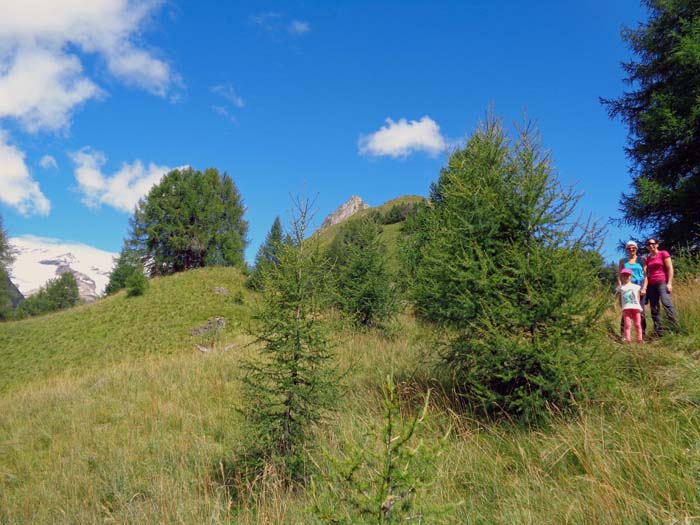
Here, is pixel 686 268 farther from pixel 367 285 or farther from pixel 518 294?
pixel 367 285

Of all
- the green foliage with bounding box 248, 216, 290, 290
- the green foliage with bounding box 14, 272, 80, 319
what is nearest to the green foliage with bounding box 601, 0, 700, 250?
the green foliage with bounding box 248, 216, 290, 290

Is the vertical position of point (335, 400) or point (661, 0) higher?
point (661, 0)

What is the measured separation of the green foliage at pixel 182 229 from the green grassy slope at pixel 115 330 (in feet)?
32.4

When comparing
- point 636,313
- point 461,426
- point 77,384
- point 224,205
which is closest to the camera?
point 461,426

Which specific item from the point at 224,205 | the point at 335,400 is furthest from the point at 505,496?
the point at 224,205

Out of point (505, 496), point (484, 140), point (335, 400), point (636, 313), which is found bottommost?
point (505, 496)

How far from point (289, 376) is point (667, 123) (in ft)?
46.4

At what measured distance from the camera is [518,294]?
468cm

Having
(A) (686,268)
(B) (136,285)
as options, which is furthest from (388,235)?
Result: (A) (686,268)

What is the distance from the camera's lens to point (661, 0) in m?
12.2

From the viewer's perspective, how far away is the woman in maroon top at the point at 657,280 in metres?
6.99

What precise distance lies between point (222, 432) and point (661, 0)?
61.2 ft

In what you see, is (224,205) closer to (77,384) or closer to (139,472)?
(77,384)

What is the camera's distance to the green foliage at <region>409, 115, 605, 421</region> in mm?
4301
